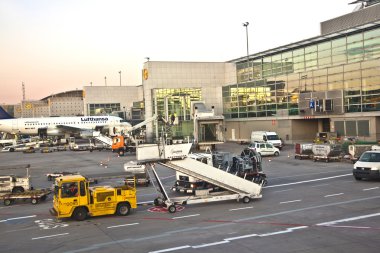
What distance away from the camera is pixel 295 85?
201 feet

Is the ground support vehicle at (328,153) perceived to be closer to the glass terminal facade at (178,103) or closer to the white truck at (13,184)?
the white truck at (13,184)

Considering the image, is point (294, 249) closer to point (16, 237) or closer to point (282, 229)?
point (282, 229)

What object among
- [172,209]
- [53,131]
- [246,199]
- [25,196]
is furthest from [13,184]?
[53,131]

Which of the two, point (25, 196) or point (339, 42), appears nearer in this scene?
point (25, 196)

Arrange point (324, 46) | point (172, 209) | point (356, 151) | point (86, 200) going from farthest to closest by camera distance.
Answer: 1. point (324, 46)
2. point (356, 151)
3. point (172, 209)
4. point (86, 200)

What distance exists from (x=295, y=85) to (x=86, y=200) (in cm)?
4714

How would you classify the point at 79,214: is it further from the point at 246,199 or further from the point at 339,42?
the point at 339,42

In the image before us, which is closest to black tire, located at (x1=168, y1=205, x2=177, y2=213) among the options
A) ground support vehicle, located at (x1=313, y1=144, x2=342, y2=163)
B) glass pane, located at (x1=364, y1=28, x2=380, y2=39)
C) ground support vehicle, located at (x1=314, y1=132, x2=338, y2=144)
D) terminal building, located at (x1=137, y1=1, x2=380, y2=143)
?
ground support vehicle, located at (x1=313, y1=144, x2=342, y2=163)

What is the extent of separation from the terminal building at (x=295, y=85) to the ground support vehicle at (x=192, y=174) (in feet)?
72.8

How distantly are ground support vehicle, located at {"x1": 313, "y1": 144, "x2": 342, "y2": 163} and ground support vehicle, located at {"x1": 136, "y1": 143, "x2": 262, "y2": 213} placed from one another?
1862cm

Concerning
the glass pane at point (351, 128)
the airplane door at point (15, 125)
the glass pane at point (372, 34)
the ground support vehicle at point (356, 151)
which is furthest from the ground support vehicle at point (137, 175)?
the airplane door at point (15, 125)

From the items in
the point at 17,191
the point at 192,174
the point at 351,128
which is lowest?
the point at 17,191

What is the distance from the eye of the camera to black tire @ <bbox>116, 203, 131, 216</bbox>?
20297 millimetres

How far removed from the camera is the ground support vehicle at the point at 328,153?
39.0 m
